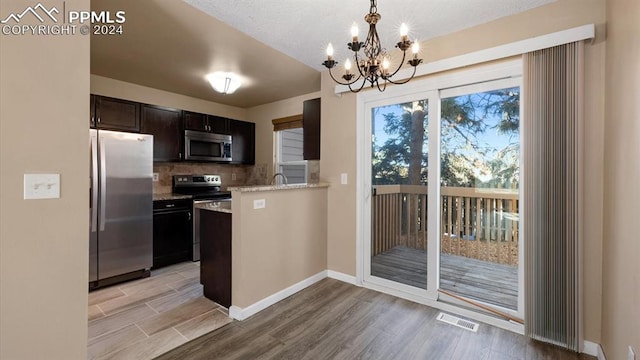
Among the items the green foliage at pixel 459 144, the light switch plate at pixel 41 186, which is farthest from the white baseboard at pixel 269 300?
the light switch plate at pixel 41 186

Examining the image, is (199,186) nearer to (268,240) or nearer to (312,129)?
(312,129)

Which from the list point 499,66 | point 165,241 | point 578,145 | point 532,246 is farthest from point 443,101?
point 165,241

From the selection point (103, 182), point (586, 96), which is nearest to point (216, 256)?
point (103, 182)

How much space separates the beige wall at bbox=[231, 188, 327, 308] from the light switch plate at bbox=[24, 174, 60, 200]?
1.15m

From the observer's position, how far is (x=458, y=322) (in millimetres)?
2320

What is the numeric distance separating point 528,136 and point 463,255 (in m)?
1.54

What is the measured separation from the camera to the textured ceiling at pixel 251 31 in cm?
208

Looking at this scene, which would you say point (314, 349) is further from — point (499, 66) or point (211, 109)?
point (211, 109)

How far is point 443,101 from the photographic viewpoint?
2.62 metres

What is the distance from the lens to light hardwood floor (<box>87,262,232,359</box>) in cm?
198

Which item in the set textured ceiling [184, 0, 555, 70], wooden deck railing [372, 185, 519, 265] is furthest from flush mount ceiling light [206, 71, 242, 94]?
wooden deck railing [372, 185, 519, 265]

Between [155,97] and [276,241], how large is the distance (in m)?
3.06

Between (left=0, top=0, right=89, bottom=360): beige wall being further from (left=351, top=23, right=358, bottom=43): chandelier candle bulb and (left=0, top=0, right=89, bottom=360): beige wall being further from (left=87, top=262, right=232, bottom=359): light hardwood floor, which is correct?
(left=351, top=23, right=358, bottom=43): chandelier candle bulb

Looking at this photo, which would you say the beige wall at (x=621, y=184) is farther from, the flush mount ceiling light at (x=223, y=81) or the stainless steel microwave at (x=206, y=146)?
the stainless steel microwave at (x=206, y=146)
